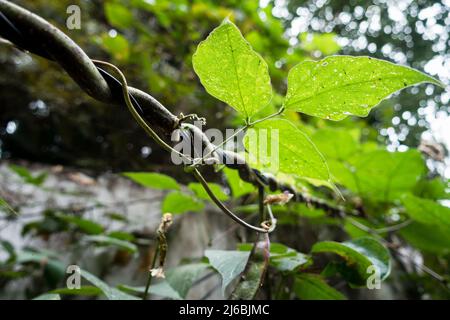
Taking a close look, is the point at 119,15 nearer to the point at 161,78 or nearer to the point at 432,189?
the point at 161,78

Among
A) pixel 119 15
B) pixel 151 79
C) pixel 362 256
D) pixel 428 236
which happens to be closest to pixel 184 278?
pixel 362 256

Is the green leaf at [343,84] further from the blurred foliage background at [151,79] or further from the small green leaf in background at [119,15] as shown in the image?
the small green leaf in background at [119,15]

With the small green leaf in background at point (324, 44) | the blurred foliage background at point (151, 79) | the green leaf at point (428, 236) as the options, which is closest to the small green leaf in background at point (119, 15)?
the blurred foliage background at point (151, 79)

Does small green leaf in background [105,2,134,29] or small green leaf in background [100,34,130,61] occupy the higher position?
small green leaf in background [105,2,134,29]

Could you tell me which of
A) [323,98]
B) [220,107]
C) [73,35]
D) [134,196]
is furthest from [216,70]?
[73,35]

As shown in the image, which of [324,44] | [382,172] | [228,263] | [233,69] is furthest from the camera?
[324,44]

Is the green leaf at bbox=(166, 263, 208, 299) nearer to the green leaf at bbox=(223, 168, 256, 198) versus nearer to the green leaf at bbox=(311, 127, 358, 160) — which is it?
the green leaf at bbox=(223, 168, 256, 198)

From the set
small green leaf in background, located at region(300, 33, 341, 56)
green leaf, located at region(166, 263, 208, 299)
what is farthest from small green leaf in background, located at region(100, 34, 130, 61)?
green leaf, located at region(166, 263, 208, 299)
